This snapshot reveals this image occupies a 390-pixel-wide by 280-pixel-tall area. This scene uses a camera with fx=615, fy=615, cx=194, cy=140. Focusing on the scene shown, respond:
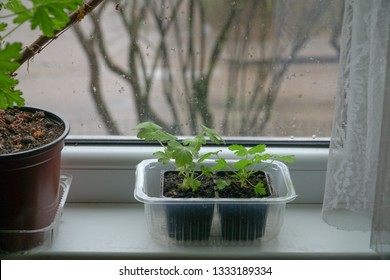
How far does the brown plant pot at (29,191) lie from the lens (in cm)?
103

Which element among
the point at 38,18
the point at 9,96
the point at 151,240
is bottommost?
the point at 151,240

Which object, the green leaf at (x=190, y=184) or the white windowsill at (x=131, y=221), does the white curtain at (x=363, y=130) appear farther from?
the green leaf at (x=190, y=184)

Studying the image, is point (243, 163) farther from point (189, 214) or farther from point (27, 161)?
point (27, 161)

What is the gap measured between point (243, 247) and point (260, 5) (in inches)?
18.2

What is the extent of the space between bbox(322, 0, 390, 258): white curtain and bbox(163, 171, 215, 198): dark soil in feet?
0.73

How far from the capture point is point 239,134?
4.32 feet

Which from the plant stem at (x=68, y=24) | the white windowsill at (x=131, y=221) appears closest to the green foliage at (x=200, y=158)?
the white windowsill at (x=131, y=221)

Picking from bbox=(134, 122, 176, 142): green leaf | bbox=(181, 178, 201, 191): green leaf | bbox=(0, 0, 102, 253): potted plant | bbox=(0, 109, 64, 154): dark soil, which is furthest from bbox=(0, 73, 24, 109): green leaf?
bbox=(181, 178, 201, 191): green leaf

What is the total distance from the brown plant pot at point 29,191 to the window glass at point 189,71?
142 mm

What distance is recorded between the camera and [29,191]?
1.06m

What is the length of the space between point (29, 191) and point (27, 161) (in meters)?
0.06

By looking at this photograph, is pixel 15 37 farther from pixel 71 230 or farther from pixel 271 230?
pixel 271 230

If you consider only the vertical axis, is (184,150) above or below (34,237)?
above

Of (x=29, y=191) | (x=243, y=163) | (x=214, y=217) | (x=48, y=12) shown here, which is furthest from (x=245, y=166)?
(x=48, y=12)
